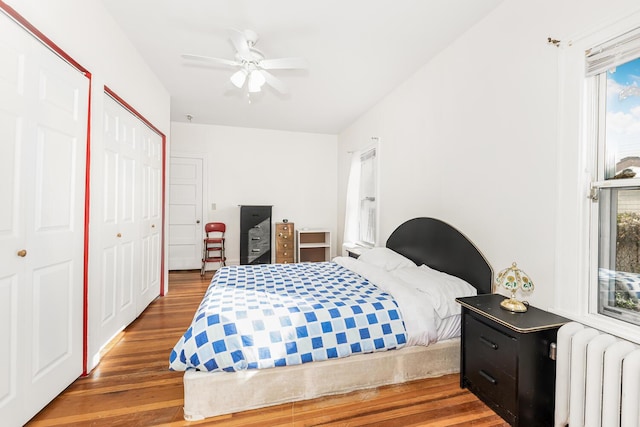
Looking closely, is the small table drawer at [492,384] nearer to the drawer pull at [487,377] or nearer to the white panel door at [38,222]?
the drawer pull at [487,377]

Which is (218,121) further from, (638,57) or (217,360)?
(638,57)

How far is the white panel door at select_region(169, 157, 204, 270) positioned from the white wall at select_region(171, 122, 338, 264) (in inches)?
7.1

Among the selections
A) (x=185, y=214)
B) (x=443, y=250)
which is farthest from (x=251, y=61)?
(x=185, y=214)

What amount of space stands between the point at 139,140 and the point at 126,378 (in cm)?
225

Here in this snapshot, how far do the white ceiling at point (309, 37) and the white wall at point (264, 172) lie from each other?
4.83 ft

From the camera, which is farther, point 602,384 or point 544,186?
point 544,186

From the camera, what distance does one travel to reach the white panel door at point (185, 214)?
538 cm

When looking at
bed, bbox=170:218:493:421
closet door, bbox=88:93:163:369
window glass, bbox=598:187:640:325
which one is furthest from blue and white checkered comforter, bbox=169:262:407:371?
window glass, bbox=598:187:640:325

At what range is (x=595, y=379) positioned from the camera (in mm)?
1341

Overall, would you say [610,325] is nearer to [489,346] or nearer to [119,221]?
[489,346]

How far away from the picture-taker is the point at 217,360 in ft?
5.45

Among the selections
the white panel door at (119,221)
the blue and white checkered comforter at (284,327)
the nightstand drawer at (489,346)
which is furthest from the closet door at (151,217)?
the nightstand drawer at (489,346)

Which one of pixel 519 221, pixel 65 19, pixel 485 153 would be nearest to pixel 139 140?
pixel 65 19

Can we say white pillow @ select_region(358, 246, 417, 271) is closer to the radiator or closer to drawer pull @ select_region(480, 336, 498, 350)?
drawer pull @ select_region(480, 336, 498, 350)
